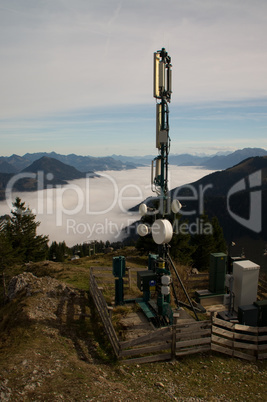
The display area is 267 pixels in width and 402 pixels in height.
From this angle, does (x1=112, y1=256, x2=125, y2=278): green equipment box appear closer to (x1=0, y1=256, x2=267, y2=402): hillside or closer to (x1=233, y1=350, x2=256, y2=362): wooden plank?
(x1=0, y1=256, x2=267, y2=402): hillside

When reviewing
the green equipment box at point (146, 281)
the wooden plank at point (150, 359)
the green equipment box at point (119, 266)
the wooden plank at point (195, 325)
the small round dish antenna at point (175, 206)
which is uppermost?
the small round dish antenna at point (175, 206)

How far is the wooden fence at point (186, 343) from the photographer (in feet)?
32.3

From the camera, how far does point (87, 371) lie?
8.82 meters

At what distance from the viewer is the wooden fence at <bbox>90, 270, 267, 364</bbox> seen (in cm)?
984

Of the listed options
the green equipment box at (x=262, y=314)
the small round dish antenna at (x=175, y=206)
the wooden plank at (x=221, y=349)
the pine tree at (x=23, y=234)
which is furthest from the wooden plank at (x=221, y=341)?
the pine tree at (x=23, y=234)

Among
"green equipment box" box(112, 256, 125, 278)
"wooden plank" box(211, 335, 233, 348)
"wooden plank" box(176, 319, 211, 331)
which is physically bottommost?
"wooden plank" box(211, 335, 233, 348)

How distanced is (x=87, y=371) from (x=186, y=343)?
365 cm

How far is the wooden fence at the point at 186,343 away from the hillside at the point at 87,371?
0.27 metres

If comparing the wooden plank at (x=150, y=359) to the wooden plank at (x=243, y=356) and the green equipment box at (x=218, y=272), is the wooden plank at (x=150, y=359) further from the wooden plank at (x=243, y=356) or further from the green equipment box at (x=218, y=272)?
the green equipment box at (x=218, y=272)

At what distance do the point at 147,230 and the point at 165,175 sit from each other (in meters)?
3.00

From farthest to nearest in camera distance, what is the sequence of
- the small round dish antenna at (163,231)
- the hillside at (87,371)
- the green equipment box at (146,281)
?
the green equipment box at (146,281) < the small round dish antenna at (163,231) < the hillside at (87,371)

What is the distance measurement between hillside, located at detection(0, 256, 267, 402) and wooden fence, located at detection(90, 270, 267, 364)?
0.88ft

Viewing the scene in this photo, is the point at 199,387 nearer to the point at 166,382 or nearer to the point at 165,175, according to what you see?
the point at 166,382

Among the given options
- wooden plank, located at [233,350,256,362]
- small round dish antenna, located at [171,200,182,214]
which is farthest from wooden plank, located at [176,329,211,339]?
small round dish antenna, located at [171,200,182,214]
